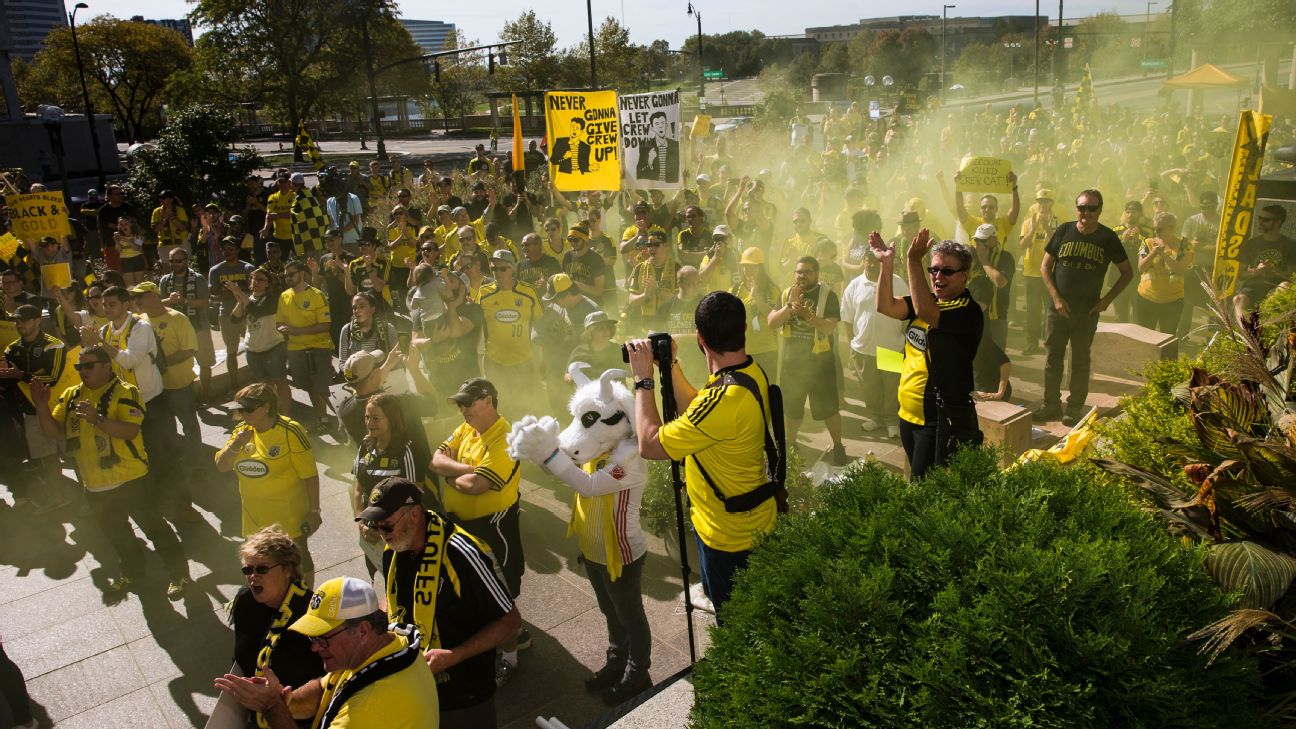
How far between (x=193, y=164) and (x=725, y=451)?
60.5ft

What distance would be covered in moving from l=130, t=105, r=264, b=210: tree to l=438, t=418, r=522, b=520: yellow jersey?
1599cm

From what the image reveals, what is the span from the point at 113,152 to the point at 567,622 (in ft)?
150

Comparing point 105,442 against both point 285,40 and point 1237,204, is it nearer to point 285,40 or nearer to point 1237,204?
point 1237,204

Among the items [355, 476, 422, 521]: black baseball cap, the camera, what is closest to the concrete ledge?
the camera

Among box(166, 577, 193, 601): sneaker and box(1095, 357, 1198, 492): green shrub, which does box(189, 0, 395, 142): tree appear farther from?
box(1095, 357, 1198, 492): green shrub

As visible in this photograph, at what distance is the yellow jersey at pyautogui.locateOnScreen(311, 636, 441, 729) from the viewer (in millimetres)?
2812

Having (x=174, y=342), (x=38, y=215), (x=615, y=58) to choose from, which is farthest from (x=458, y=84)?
(x=174, y=342)

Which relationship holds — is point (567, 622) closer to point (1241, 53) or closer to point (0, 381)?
point (0, 381)

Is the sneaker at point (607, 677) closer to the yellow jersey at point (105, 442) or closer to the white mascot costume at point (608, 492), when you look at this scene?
the white mascot costume at point (608, 492)

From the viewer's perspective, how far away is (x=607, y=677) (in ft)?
15.6

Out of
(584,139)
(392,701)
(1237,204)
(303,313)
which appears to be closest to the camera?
(392,701)

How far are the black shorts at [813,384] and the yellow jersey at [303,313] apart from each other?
4494mm

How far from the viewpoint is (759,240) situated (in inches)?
408

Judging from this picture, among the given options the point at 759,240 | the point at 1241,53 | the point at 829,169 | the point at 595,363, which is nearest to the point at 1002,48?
the point at 1241,53
